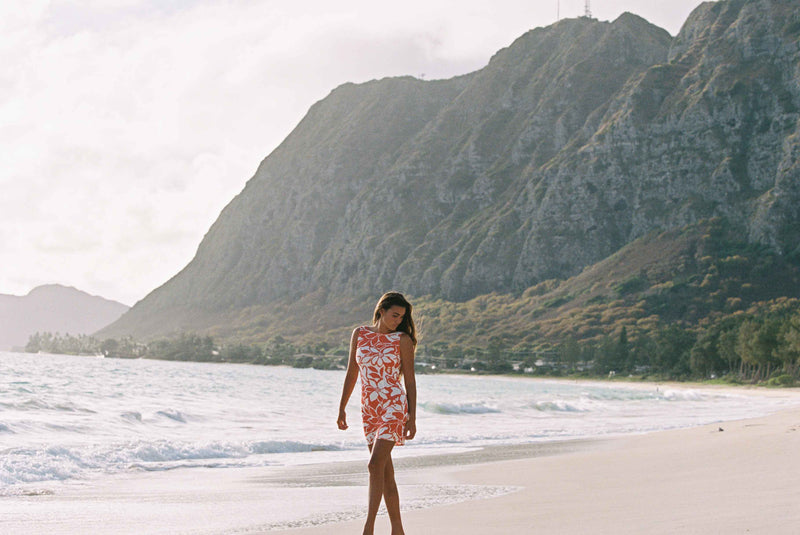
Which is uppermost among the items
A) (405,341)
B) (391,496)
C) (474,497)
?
(405,341)

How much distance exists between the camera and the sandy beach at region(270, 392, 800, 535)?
7.69m

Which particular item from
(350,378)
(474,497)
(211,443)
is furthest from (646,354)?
(350,378)

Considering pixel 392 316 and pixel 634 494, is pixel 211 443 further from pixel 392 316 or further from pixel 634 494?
pixel 392 316

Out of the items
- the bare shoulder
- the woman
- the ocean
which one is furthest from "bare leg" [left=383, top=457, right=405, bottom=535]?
the ocean

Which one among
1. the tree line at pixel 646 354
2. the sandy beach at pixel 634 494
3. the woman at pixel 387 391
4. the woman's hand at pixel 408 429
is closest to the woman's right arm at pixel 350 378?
the woman at pixel 387 391

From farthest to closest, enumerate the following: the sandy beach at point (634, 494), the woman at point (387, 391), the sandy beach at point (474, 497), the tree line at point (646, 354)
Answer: the tree line at point (646, 354), the sandy beach at point (474, 497), the sandy beach at point (634, 494), the woman at point (387, 391)

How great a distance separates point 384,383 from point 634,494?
452cm

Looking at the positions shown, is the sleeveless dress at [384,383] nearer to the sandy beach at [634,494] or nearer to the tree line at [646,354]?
the sandy beach at [634,494]

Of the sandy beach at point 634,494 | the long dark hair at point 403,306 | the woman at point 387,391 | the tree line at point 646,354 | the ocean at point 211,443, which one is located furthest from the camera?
the tree line at point 646,354

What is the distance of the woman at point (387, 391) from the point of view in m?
7.29

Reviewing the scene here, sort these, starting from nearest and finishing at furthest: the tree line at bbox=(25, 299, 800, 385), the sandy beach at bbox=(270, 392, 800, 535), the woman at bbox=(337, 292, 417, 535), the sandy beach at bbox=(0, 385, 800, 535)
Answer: the woman at bbox=(337, 292, 417, 535) < the sandy beach at bbox=(270, 392, 800, 535) < the sandy beach at bbox=(0, 385, 800, 535) < the tree line at bbox=(25, 299, 800, 385)

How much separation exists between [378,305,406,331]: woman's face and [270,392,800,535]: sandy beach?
2.27 metres

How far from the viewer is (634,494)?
10125 mm

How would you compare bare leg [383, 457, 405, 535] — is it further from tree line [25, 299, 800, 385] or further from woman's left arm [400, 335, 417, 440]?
tree line [25, 299, 800, 385]
